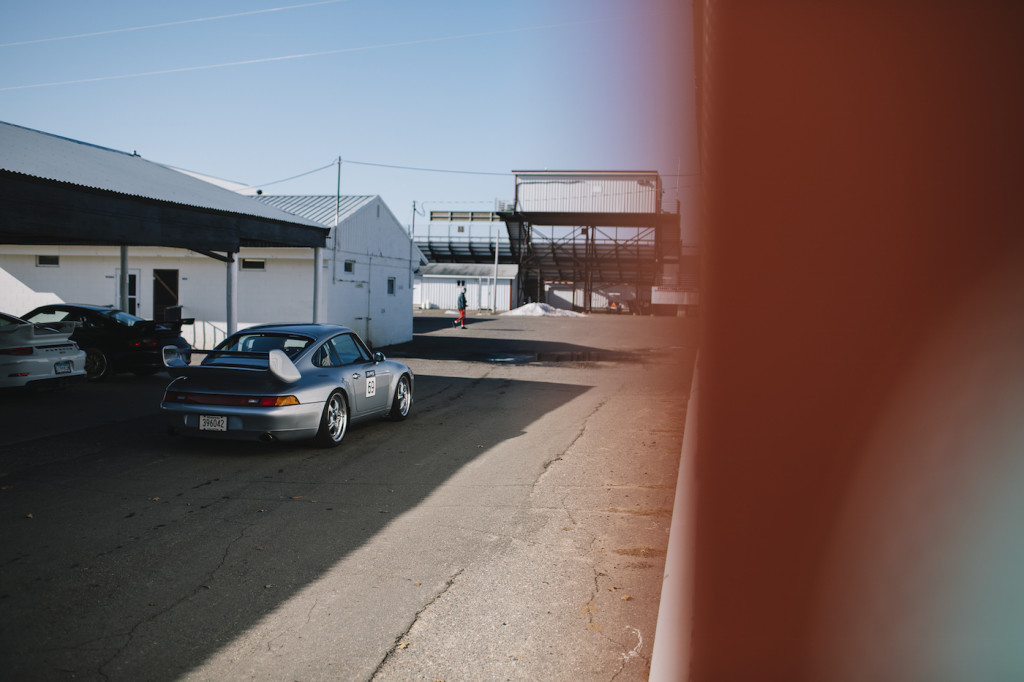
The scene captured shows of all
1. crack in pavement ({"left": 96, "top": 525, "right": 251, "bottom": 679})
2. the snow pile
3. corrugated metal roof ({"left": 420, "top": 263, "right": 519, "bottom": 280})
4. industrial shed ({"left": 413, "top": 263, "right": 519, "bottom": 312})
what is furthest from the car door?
A: corrugated metal roof ({"left": 420, "top": 263, "right": 519, "bottom": 280})

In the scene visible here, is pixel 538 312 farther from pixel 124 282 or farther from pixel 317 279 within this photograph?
pixel 124 282

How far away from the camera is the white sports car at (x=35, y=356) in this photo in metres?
11.4

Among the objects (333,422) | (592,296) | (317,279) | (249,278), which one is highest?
(592,296)

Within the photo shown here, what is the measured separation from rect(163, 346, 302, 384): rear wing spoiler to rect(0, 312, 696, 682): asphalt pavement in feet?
2.95

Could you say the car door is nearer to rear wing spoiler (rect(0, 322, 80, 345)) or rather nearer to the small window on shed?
rear wing spoiler (rect(0, 322, 80, 345))

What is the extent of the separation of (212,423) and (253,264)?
1592cm

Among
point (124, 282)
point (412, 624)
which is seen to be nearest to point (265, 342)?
point (412, 624)

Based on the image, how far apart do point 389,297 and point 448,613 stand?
23230 mm

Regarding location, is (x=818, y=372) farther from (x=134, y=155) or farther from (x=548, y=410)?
(x=134, y=155)

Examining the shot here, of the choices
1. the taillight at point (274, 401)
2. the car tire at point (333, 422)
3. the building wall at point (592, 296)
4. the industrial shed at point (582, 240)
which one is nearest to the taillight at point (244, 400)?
the taillight at point (274, 401)

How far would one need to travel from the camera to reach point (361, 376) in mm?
9477

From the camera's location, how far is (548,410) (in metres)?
12.2

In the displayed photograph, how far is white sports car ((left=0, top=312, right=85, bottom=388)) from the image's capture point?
1138 centimetres

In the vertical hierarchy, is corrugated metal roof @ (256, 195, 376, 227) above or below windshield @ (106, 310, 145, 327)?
above
